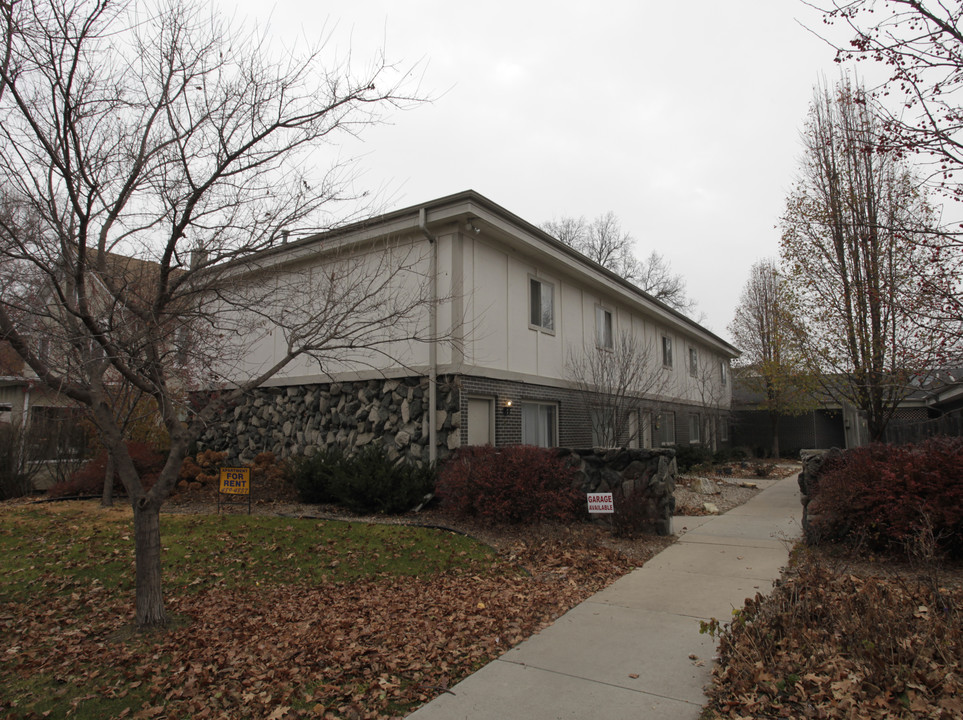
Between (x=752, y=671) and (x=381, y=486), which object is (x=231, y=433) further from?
(x=752, y=671)

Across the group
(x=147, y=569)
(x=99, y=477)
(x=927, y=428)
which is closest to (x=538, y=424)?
(x=99, y=477)

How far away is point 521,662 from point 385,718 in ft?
4.04

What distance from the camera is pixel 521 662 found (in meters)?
4.82

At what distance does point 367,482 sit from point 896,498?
7410 millimetres

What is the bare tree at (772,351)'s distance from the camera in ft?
53.0

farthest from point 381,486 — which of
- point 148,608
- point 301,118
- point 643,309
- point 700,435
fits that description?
point 700,435

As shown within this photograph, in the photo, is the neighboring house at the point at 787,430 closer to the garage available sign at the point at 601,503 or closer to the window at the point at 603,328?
the window at the point at 603,328

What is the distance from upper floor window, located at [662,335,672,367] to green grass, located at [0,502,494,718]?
14900 mm

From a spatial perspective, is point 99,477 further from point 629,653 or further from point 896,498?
point 896,498

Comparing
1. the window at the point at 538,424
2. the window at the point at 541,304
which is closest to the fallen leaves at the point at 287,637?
the window at the point at 538,424

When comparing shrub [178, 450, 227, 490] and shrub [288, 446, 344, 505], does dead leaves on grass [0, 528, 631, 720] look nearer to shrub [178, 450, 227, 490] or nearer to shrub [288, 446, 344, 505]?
shrub [288, 446, 344, 505]

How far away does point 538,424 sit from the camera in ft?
46.8

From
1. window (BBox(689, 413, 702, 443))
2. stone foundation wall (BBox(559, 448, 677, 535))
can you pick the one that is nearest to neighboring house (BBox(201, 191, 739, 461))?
stone foundation wall (BBox(559, 448, 677, 535))

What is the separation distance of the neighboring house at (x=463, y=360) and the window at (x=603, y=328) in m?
0.05
